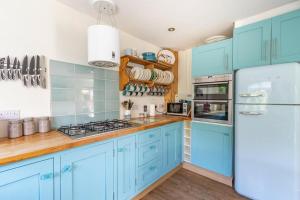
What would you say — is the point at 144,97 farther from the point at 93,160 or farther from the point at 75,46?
the point at 93,160

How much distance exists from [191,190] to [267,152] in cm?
102

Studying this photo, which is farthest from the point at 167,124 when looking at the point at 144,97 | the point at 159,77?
the point at 159,77

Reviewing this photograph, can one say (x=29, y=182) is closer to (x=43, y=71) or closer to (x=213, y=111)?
(x=43, y=71)

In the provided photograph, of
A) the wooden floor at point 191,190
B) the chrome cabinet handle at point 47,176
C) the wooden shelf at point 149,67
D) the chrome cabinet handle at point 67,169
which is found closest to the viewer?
the chrome cabinet handle at point 47,176

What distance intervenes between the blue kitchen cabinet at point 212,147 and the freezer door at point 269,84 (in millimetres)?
513

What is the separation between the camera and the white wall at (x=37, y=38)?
125cm

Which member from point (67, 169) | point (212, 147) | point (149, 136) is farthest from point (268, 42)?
point (67, 169)

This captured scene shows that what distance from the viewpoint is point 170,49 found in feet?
9.46

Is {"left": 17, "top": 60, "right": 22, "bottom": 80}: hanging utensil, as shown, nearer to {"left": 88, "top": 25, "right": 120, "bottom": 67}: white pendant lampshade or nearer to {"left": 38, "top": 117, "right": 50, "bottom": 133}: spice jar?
{"left": 38, "top": 117, "right": 50, "bottom": 133}: spice jar

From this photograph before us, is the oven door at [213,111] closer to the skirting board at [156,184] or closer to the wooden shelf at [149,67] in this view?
the wooden shelf at [149,67]

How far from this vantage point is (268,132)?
1.58 meters

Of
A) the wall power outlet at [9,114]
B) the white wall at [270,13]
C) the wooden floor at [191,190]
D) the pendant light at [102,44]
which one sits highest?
the white wall at [270,13]

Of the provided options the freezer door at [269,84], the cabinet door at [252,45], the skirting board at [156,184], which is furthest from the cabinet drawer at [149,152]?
the cabinet door at [252,45]

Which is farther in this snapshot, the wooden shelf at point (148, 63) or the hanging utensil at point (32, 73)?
the wooden shelf at point (148, 63)
